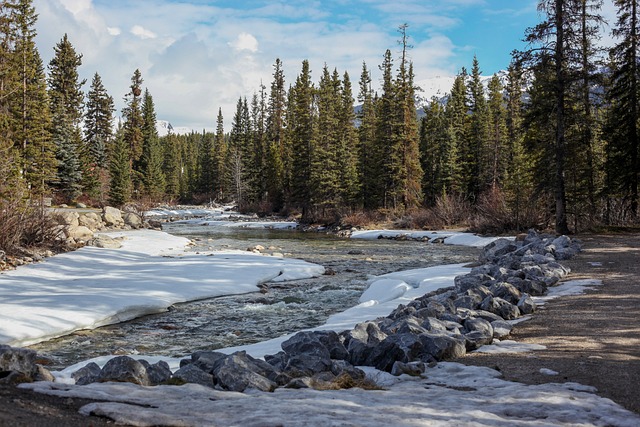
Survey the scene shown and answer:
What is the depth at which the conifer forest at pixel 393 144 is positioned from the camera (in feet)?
60.4

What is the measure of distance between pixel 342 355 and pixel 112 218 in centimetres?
3069

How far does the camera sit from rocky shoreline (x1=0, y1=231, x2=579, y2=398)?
4.10 meters

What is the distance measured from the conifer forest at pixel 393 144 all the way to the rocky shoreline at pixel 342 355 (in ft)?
39.3

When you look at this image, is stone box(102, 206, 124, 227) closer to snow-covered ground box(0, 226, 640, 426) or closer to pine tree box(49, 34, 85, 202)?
pine tree box(49, 34, 85, 202)

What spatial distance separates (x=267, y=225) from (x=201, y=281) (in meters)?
29.9

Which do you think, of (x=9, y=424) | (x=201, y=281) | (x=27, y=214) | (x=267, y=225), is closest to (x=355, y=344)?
(x=9, y=424)

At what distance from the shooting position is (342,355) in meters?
5.38

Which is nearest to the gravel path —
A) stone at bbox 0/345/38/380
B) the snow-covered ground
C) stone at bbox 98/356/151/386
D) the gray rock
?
the gray rock

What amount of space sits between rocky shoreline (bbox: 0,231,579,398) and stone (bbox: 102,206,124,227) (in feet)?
92.7

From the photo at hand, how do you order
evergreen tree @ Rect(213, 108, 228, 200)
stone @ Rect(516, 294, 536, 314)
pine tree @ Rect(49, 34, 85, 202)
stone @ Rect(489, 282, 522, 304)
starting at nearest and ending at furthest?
stone @ Rect(516, 294, 536, 314) < stone @ Rect(489, 282, 522, 304) < pine tree @ Rect(49, 34, 85, 202) < evergreen tree @ Rect(213, 108, 228, 200)

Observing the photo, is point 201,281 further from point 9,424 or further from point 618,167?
point 618,167

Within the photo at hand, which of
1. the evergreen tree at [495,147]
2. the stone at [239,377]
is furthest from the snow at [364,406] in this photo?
the evergreen tree at [495,147]

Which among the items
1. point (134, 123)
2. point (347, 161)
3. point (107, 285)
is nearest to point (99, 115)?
point (134, 123)

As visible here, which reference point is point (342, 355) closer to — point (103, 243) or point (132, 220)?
point (103, 243)
